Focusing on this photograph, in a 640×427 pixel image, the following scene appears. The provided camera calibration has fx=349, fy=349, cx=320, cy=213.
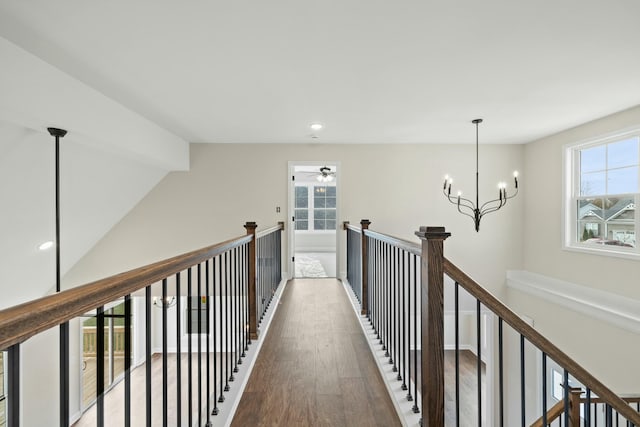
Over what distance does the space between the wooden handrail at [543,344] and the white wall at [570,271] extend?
3145 mm

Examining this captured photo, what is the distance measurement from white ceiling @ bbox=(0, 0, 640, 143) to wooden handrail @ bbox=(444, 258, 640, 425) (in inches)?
62.8

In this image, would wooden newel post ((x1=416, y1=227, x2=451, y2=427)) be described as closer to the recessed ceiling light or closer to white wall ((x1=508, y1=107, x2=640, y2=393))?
white wall ((x1=508, y1=107, x2=640, y2=393))

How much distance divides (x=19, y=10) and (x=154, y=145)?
8.29 feet

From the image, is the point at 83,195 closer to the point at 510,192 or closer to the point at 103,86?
the point at 103,86

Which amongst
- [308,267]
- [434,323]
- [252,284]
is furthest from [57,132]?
[308,267]

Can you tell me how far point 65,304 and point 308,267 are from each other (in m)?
6.72

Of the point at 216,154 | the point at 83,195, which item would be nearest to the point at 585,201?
the point at 216,154

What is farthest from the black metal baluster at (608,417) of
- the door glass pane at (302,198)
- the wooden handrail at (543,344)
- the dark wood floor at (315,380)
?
the door glass pane at (302,198)

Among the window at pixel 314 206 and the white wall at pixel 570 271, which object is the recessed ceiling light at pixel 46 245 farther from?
the white wall at pixel 570 271

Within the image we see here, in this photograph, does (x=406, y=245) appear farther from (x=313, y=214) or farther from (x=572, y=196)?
(x=313, y=214)

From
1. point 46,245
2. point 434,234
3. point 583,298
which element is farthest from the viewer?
point 583,298

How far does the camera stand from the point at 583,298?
4.59 m

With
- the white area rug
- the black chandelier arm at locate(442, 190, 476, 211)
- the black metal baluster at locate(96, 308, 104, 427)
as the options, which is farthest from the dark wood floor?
the black chandelier arm at locate(442, 190, 476, 211)

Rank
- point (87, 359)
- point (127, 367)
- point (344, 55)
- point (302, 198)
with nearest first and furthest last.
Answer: point (127, 367) → point (344, 55) → point (87, 359) → point (302, 198)
